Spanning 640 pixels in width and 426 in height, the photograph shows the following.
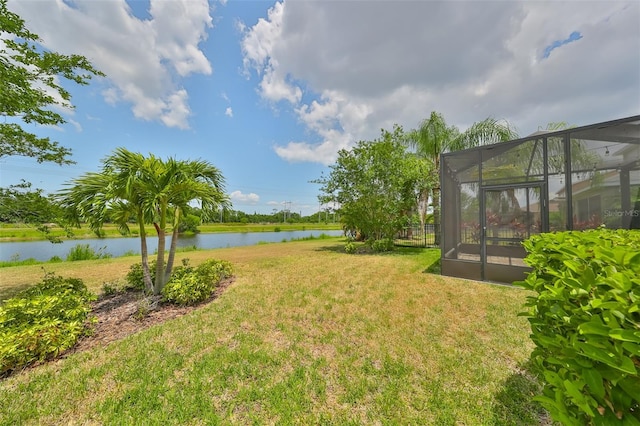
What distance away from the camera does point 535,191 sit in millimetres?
4711

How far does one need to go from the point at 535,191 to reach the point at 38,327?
7873mm

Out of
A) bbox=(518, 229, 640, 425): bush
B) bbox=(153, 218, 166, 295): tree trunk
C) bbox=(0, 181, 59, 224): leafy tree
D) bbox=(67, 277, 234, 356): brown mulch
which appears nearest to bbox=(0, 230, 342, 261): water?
bbox=(0, 181, 59, 224): leafy tree

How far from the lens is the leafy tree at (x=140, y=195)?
138 inches

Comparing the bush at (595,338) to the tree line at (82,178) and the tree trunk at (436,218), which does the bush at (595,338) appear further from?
the tree trunk at (436,218)

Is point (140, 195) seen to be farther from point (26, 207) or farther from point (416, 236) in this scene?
point (416, 236)

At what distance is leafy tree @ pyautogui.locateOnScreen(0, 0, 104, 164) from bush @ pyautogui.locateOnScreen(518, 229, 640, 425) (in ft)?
18.2

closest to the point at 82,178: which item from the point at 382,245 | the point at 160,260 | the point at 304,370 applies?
the point at 160,260

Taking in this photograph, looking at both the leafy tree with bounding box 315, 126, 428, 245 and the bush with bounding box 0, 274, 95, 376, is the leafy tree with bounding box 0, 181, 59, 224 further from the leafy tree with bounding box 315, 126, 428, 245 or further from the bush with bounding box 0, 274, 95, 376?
the leafy tree with bounding box 315, 126, 428, 245

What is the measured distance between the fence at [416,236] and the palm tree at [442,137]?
787 millimetres

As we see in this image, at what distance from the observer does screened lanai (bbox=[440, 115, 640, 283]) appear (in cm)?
404

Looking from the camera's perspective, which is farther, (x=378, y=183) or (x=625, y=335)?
(x=378, y=183)

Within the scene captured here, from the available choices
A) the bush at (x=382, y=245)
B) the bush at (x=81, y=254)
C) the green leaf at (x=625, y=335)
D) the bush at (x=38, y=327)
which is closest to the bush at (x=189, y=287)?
the bush at (x=38, y=327)

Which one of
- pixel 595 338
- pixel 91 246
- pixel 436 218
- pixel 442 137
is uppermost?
pixel 442 137

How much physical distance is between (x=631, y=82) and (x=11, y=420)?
35.4 feet
